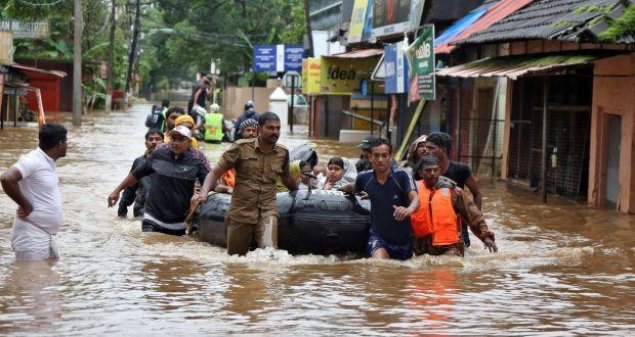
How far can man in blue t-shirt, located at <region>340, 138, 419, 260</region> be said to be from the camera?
1009 cm

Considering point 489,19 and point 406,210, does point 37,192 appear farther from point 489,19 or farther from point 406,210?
point 489,19

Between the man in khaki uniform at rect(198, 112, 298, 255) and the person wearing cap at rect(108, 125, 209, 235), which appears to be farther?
the person wearing cap at rect(108, 125, 209, 235)

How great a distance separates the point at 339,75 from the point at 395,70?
32.7ft

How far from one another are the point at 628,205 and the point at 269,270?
7.79m

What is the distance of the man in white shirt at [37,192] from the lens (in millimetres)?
8938

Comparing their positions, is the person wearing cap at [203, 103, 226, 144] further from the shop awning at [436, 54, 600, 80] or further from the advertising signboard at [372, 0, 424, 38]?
the shop awning at [436, 54, 600, 80]

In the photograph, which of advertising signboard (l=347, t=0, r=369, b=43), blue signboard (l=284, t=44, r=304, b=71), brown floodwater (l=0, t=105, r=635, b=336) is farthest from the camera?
blue signboard (l=284, t=44, r=304, b=71)

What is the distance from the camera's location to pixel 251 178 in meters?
10.3

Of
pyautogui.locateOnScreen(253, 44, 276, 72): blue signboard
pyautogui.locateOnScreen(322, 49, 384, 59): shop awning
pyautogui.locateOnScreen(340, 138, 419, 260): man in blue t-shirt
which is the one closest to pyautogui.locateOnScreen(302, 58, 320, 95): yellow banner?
pyautogui.locateOnScreen(322, 49, 384, 59): shop awning

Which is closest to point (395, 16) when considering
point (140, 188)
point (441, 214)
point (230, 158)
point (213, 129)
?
point (213, 129)

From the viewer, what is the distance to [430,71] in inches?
893

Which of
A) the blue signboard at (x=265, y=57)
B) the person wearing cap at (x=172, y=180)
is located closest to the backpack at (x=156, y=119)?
the person wearing cap at (x=172, y=180)

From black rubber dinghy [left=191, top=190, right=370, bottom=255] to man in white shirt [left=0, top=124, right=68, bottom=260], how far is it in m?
2.64

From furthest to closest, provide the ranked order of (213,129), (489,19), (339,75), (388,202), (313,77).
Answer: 1. (313,77)
2. (339,75)
3. (213,129)
4. (489,19)
5. (388,202)
